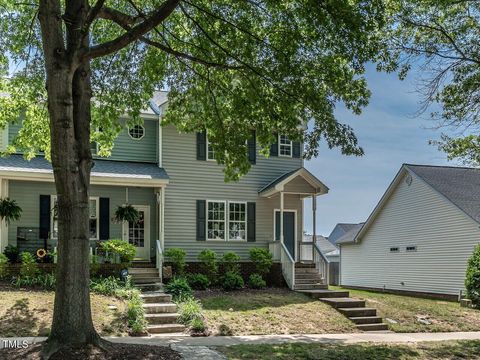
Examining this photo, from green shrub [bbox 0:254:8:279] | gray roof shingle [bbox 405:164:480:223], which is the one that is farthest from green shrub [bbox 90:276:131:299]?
gray roof shingle [bbox 405:164:480:223]

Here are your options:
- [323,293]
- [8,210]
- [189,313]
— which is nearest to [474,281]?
[323,293]

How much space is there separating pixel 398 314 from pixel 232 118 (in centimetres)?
723

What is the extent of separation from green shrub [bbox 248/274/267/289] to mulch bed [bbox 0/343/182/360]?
852cm

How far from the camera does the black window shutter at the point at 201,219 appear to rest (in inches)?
723

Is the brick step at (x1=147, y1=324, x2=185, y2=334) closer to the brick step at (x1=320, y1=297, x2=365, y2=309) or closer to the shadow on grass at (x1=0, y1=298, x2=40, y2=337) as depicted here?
the shadow on grass at (x1=0, y1=298, x2=40, y2=337)

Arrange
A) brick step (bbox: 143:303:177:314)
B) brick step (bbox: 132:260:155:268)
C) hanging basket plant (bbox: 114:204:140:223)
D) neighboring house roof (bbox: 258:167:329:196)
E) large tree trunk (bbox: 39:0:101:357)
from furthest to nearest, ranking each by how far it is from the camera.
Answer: neighboring house roof (bbox: 258:167:329:196)
hanging basket plant (bbox: 114:204:140:223)
brick step (bbox: 132:260:155:268)
brick step (bbox: 143:303:177:314)
large tree trunk (bbox: 39:0:101:357)

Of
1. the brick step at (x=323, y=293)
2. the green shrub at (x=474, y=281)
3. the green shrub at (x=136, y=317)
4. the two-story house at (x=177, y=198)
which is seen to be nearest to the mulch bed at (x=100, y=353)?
the green shrub at (x=136, y=317)

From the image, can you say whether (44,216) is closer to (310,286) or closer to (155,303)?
(155,303)

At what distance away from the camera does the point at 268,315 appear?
510 inches

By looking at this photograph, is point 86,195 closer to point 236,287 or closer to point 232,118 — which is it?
point 232,118

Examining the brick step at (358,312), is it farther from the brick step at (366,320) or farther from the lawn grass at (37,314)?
the lawn grass at (37,314)

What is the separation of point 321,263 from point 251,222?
10.1 ft

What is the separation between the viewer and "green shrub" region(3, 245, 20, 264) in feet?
49.9

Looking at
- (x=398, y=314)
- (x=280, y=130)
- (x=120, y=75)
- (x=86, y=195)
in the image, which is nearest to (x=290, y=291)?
(x=398, y=314)
